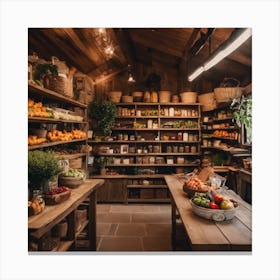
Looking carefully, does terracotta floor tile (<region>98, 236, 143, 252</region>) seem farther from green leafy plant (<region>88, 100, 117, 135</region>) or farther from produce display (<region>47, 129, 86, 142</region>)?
green leafy plant (<region>88, 100, 117, 135</region>)

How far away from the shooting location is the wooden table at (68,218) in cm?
167

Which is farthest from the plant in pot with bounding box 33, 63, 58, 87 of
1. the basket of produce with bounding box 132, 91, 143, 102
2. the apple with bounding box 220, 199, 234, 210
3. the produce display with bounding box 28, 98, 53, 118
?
the basket of produce with bounding box 132, 91, 143, 102

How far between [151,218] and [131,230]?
0.68 metres

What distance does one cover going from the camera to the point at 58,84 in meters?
2.95

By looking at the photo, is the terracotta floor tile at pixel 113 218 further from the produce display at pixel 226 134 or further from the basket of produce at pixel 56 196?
the produce display at pixel 226 134

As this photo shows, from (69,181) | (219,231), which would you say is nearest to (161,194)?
(69,181)

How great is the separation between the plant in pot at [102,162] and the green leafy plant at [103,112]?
639 millimetres

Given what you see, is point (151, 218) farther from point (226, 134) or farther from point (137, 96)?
point (137, 96)

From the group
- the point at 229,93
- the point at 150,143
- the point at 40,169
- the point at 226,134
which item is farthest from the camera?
the point at 150,143

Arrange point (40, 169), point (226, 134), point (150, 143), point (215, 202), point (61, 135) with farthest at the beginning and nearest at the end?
1. point (150, 143)
2. point (226, 134)
3. point (61, 135)
4. point (40, 169)
5. point (215, 202)

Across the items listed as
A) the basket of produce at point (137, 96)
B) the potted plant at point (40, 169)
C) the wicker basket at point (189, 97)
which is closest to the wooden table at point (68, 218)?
the potted plant at point (40, 169)

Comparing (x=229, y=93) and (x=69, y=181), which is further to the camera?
(x=229, y=93)
